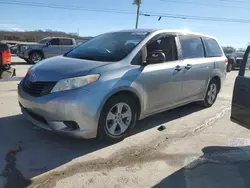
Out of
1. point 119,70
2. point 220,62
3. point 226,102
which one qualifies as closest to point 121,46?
point 119,70

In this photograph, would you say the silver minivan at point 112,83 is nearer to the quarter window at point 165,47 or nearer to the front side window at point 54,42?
the quarter window at point 165,47

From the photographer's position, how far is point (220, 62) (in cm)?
652

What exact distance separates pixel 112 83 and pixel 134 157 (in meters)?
1.04

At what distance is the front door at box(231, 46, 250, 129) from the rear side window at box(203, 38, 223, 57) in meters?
2.48

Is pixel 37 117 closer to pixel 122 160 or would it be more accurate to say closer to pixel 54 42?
pixel 122 160

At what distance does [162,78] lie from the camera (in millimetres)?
4688

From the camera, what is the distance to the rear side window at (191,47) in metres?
5.38

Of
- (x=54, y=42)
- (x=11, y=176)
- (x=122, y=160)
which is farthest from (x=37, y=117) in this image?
(x=54, y=42)

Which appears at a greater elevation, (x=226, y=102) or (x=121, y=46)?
(x=121, y=46)

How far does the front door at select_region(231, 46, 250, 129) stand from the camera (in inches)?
140

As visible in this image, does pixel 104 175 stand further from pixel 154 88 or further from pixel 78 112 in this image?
pixel 154 88

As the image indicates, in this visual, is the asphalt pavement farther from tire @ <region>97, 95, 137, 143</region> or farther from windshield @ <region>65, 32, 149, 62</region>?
windshield @ <region>65, 32, 149, 62</region>

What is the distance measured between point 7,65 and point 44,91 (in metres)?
2.97

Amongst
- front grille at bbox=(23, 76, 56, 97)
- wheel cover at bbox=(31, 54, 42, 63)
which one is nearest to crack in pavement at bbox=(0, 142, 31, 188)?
front grille at bbox=(23, 76, 56, 97)
